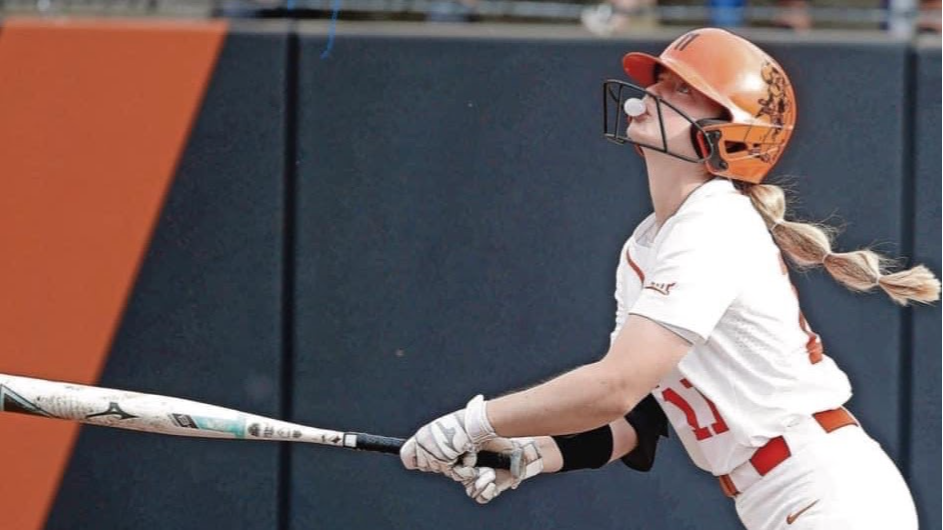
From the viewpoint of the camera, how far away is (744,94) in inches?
121

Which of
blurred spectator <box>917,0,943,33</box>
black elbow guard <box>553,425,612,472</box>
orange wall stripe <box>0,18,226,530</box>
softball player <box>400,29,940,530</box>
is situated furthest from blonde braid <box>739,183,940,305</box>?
blurred spectator <box>917,0,943,33</box>

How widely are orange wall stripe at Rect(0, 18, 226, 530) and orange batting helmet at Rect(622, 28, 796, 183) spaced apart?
184 centimetres

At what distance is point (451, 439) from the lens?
117 inches

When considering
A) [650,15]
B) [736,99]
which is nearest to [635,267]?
[736,99]

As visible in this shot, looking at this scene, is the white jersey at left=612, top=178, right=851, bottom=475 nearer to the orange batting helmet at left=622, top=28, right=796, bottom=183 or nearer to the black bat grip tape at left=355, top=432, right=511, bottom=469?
the orange batting helmet at left=622, top=28, right=796, bottom=183

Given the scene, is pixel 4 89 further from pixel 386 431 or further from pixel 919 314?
pixel 919 314

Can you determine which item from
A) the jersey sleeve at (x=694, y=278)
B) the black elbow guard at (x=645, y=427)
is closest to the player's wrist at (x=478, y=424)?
the jersey sleeve at (x=694, y=278)

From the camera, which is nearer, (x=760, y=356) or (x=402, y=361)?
(x=760, y=356)

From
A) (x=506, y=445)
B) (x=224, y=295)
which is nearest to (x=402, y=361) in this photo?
(x=224, y=295)

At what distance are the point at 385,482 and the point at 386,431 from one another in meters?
0.16

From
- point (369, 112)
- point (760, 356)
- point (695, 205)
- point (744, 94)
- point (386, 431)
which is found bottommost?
point (760, 356)

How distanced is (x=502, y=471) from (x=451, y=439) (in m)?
0.36

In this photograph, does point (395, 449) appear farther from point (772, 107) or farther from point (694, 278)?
point (772, 107)

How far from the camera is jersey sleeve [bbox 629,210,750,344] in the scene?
279 centimetres
